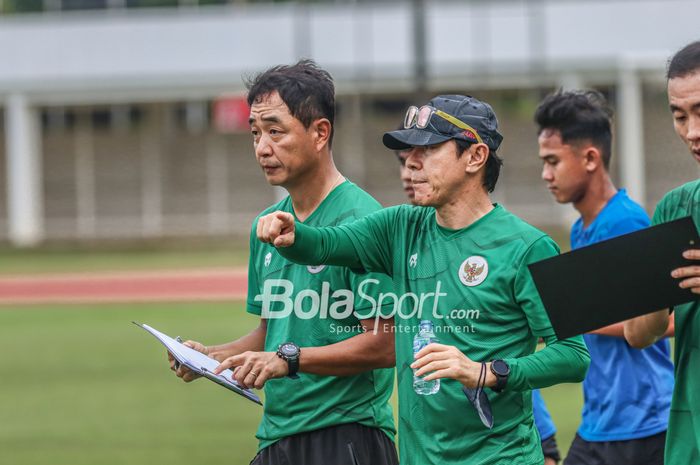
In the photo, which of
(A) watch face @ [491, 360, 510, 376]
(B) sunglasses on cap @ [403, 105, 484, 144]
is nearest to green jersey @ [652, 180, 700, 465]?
(A) watch face @ [491, 360, 510, 376]

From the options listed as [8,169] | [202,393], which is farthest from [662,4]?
[202,393]

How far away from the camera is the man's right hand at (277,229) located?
3781 millimetres

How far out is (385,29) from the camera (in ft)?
108

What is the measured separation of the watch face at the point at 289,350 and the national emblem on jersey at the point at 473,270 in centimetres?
68

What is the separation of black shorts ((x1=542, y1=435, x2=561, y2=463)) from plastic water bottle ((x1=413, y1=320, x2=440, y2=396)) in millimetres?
1811

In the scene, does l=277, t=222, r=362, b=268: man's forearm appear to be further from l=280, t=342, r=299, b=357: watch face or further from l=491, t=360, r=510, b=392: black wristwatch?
l=491, t=360, r=510, b=392: black wristwatch

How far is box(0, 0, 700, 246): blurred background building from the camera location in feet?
105

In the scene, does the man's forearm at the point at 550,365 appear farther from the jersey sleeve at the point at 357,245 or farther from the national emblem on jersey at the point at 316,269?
the national emblem on jersey at the point at 316,269

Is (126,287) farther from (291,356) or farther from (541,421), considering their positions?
(291,356)

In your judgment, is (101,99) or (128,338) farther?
(101,99)

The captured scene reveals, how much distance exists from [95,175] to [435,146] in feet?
110

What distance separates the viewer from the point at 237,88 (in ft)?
113

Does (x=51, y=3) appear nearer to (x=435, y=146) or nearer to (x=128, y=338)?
(x=128, y=338)

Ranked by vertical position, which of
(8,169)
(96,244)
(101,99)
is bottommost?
(96,244)
